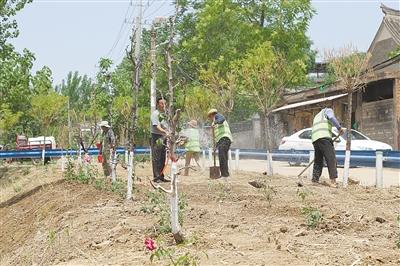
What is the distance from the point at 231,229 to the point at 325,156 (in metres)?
4.75

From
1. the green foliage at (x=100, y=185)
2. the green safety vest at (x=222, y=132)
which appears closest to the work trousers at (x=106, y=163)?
the green foliage at (x=100, y=185)

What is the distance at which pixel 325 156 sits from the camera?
10859 mm

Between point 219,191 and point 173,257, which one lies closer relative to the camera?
point 173,257

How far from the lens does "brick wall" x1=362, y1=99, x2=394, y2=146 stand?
23984 mm

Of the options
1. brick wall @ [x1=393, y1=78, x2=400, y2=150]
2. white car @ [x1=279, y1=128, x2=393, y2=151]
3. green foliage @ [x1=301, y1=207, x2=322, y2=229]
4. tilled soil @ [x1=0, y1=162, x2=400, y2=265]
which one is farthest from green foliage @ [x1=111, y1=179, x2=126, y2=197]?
brick wall @ [x1=393, y1=78, x2=400, y2=150]

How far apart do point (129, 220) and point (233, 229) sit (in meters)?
1.51

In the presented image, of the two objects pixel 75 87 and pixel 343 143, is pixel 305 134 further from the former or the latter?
pixel 75 87

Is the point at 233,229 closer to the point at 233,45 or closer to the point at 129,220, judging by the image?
the point at 129,220

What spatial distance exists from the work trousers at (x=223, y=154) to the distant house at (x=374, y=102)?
1303cm

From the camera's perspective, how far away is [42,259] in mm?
6879

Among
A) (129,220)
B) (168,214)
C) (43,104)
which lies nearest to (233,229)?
(168,214)

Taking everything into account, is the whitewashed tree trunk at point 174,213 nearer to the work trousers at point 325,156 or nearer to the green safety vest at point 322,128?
the work trousers at point 325,156

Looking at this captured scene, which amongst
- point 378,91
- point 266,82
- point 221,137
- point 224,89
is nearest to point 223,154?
point 221,137

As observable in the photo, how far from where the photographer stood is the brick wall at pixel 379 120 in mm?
23984
